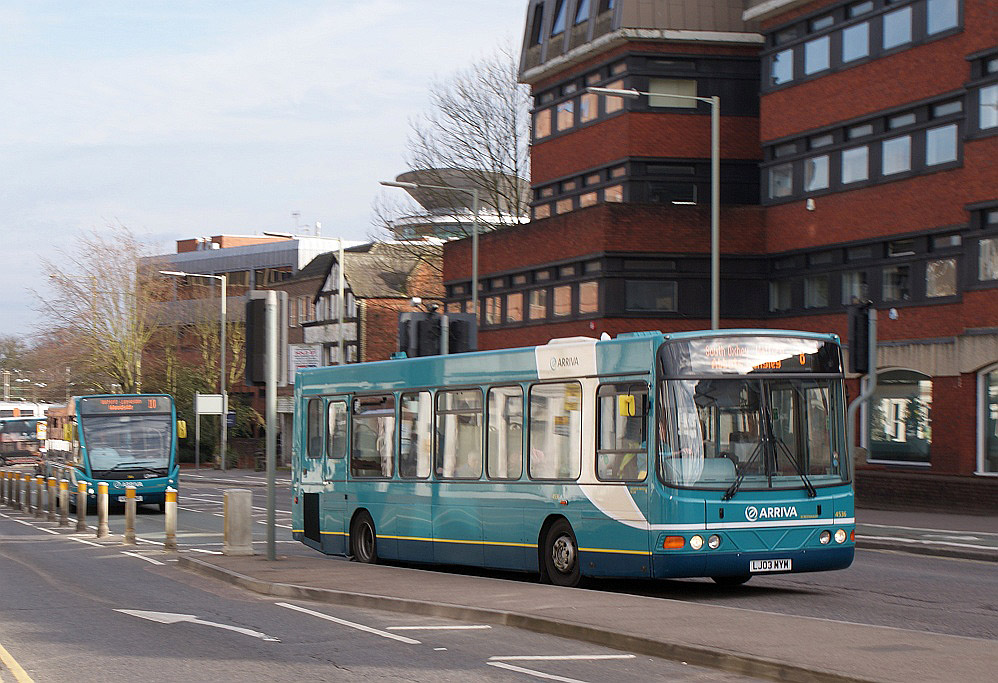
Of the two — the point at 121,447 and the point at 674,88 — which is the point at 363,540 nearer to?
the point at 121,447

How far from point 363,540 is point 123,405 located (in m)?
17.9

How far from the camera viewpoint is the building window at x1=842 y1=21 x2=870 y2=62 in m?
36.7

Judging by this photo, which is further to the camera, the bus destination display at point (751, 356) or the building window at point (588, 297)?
the building window at point (588, 297)

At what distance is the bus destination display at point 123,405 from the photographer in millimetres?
35844

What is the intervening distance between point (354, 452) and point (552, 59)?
28978 mm

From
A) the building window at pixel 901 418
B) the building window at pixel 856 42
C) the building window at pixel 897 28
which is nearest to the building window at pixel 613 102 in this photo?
the building window at pixel 856 42

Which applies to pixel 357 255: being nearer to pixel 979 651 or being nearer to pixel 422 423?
pixel 422 423

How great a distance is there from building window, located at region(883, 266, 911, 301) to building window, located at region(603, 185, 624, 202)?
31.5 feet

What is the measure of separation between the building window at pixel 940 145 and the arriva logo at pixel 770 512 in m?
21.9

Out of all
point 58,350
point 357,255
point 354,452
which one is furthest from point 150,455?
point 357,255

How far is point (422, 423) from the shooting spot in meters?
18.5

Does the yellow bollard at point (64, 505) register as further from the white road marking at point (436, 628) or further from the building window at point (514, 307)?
the white road marking at point (436, 628)

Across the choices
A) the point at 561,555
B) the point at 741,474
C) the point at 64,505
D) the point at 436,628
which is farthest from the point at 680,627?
the point at 64,505

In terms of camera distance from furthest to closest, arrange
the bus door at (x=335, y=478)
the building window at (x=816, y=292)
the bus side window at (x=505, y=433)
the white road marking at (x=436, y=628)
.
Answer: the building window at (x=816, y=292) → the bus door at (x=335, y=478) → the bus side window at (x=505, y=433) → the white road marking at (x=436, y=628)
